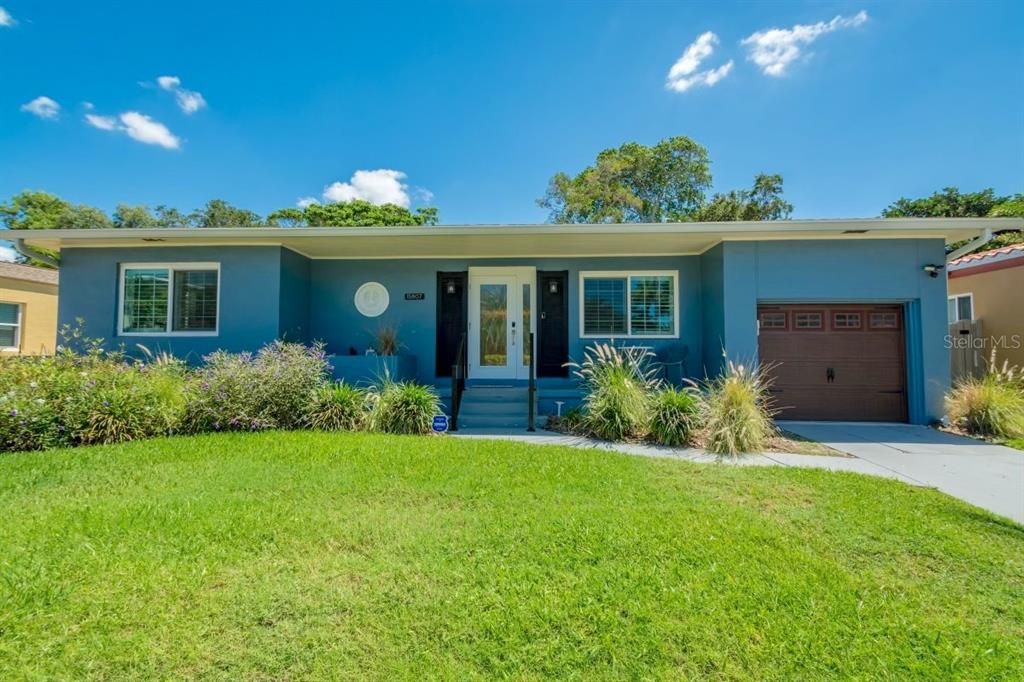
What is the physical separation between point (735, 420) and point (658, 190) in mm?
19356

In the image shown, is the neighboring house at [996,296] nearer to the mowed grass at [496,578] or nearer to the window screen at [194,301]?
the mowed grass at [496,578]

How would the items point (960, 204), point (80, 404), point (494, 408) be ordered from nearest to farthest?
point (80, 404) → point (494, 408) → point (960, 204)

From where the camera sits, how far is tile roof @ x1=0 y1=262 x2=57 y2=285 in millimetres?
12588

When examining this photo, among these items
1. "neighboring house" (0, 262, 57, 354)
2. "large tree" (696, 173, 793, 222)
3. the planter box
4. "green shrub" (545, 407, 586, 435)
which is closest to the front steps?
"green shrub" (545, 407, 586, 435)

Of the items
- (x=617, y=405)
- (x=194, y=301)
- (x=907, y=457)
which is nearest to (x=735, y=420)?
(x=617, y=405)

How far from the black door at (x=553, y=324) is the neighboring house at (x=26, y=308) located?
1406 centimetres

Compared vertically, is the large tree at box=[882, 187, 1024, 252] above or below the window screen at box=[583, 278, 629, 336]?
above

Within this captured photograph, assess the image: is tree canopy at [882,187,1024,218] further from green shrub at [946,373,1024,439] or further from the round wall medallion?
the round wall medallion

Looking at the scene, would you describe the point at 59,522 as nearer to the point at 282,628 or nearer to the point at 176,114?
the point at 282,628

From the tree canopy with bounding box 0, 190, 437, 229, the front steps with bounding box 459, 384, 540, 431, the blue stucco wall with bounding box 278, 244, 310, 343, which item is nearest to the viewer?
the front steps with bounding box 459, 384, 540, 431

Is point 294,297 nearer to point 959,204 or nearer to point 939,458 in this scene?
point 939,458

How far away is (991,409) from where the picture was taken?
6512 mm

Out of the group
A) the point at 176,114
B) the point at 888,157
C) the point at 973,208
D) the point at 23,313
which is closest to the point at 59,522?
Result: the point at 176,114

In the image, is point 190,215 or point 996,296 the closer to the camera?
point 996,296
